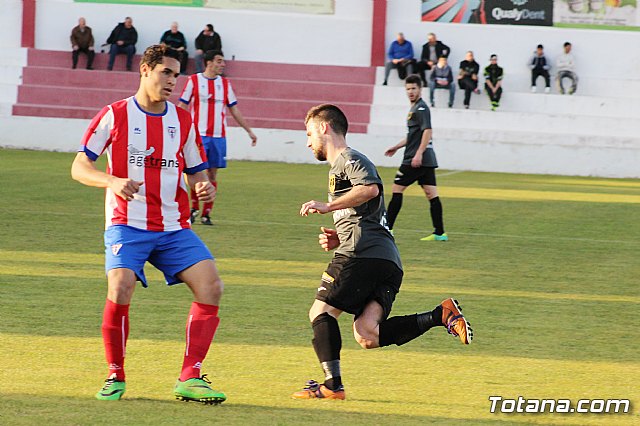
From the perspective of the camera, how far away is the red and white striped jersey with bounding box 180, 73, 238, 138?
1545 cm

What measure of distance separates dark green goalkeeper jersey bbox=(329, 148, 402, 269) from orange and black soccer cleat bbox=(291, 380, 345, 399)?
75cm

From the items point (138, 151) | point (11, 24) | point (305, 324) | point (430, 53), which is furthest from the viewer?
point (11, 24)

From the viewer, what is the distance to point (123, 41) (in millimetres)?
37312

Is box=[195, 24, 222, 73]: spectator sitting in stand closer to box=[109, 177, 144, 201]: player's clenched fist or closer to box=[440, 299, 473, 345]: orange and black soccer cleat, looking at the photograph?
box=[440, 299, 473, 345]: orange and black soccer cleat

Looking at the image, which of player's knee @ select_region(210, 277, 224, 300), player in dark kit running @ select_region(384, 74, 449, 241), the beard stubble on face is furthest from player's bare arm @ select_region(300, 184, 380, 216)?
player in dark kit running @ select_region(384, 74, 449, 241)

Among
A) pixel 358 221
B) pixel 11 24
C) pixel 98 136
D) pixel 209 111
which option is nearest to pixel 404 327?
pixel 358 221

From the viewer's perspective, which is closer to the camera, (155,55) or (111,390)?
(111,390)

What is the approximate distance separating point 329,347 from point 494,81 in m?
30.3

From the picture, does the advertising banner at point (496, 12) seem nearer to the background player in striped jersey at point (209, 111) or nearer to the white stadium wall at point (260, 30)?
the white stadium wall at point (260, 30)

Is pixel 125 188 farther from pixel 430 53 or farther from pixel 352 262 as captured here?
pixel 430 53

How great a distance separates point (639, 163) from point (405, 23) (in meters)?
10.2

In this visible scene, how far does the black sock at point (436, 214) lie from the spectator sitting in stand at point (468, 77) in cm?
2145

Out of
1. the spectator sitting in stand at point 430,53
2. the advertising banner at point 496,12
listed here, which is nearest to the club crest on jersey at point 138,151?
the spectator sitting in stand at point 430,53

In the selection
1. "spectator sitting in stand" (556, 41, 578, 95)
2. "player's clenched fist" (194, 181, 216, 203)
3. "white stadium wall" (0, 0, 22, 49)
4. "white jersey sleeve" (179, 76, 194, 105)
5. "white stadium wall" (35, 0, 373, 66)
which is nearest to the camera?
"player's clenched fist" (194, 181, 216, 203)
